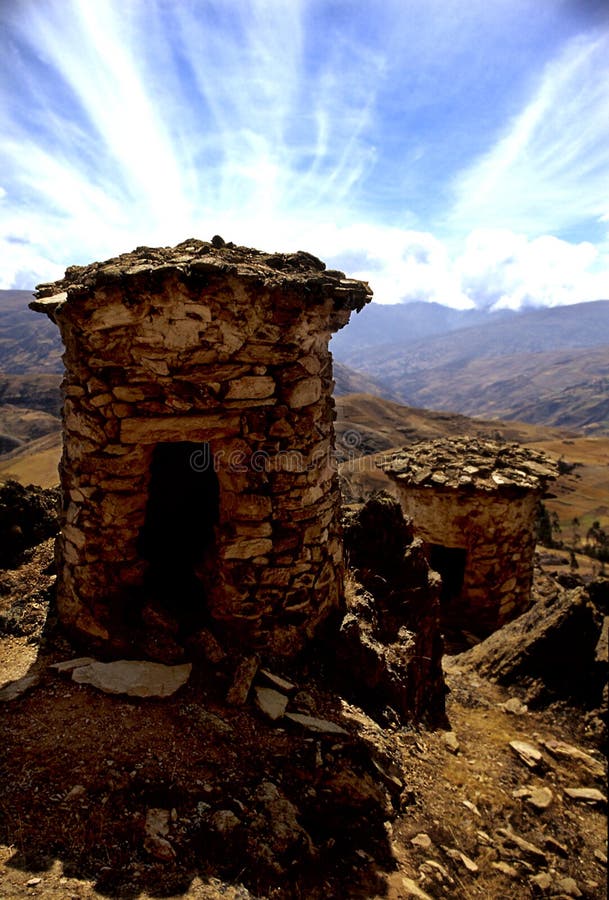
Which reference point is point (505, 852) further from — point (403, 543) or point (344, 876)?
point (403, 543)

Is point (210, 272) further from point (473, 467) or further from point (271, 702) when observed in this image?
point (473, 467)

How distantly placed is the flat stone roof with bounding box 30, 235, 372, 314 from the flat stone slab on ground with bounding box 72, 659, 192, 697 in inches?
117

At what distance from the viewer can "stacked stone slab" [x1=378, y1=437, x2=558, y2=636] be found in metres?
9.31

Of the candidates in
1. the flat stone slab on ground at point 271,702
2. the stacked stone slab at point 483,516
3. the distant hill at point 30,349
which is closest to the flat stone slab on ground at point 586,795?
the flat stone slab on ground at point 271,702

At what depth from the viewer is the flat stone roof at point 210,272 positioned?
3973mm

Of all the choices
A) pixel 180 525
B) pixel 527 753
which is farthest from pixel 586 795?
pixel 180 525

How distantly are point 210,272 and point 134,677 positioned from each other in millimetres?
3244

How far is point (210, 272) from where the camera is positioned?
402cm

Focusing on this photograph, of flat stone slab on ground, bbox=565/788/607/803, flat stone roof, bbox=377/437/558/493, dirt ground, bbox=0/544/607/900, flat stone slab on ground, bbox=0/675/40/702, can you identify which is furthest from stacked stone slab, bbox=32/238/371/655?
flat stone roof, bbox=377/437/558/493

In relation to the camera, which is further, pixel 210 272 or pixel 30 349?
pixel 30 349

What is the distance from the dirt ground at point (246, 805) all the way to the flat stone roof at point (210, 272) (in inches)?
123

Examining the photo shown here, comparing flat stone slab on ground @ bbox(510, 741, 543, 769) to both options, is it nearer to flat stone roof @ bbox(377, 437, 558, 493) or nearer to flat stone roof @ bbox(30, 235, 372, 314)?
flat stone roof @ bbox(377, 437, 558, 493)

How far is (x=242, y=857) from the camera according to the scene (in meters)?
3.18

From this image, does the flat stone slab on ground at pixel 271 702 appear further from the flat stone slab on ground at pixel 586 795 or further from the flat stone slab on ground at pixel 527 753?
the flat stone slab on ground at pixel 586 795
